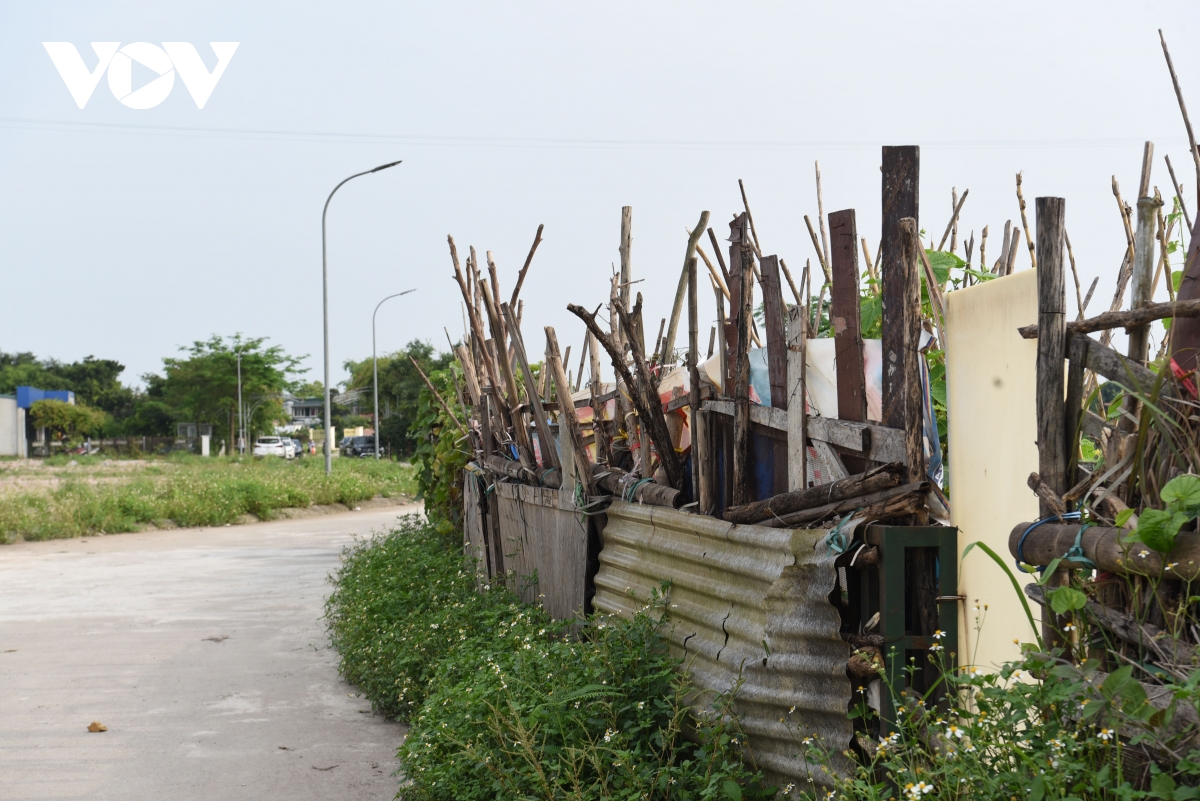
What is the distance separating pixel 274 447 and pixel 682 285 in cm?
4823

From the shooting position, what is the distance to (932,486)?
294cm

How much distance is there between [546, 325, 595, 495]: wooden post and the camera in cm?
548

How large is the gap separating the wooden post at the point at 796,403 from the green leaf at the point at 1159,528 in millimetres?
1596

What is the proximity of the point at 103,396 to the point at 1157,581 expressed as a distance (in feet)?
266

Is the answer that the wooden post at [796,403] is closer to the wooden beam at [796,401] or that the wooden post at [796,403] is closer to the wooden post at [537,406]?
the wooden beam at [796,401]

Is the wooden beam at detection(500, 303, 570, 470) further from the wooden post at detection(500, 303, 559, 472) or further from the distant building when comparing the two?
the distant building

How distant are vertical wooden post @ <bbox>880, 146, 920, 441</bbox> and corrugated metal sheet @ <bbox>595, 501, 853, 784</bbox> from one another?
1.61ft

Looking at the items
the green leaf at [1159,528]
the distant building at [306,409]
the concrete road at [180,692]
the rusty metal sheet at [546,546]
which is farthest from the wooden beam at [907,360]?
the distant building at [306,409]

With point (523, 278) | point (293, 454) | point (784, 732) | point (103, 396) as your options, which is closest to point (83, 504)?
point (523, 278)

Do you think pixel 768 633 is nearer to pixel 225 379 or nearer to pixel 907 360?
pixel 907 360

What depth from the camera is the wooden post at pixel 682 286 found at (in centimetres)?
466

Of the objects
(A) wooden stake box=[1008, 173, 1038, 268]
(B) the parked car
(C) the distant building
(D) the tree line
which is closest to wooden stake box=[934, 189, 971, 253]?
(A) wooden stake box=[1008, 173, 1038, 268]

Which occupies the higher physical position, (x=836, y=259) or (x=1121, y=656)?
→ (x=836, y=259)

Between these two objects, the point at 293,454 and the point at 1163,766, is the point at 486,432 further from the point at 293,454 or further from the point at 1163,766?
the point at 293,454
